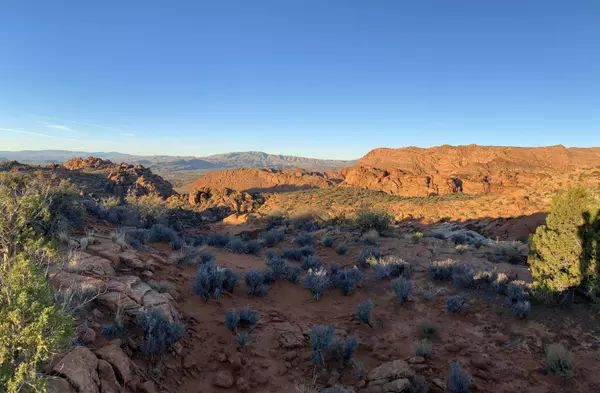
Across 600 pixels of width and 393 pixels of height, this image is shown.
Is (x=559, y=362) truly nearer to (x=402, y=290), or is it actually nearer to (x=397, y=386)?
(x=397, y=386)

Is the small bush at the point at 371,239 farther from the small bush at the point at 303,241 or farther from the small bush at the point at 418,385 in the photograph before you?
the small bush at the point at 418,385

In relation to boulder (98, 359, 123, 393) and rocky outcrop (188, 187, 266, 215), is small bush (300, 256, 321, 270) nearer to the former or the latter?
boulder (98, 359, 123, 393)

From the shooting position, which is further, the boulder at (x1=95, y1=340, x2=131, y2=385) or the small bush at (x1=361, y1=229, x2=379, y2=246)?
the small bush at (x1=361, y1=229, x2=379, y2=246)

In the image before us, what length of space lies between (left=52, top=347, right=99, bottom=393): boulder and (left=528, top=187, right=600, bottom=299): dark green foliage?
791 cm

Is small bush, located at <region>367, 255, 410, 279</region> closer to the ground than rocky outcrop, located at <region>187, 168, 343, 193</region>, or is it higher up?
closer to the ground

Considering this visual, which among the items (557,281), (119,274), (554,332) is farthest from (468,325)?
(119,274)

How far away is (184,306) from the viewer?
619 centimetres

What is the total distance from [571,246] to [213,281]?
772cm

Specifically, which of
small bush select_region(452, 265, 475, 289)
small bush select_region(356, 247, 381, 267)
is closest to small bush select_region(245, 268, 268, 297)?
small bush select_region(356, 247, 381, 267)

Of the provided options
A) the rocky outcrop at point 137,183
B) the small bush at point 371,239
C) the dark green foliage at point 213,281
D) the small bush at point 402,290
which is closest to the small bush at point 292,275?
the dark green foliage at point 213,281

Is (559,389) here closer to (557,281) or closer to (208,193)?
(557,281)

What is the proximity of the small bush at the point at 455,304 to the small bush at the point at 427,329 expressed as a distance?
0.83 meters

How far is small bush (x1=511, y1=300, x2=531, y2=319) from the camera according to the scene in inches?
228

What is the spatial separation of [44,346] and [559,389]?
6.15 m
